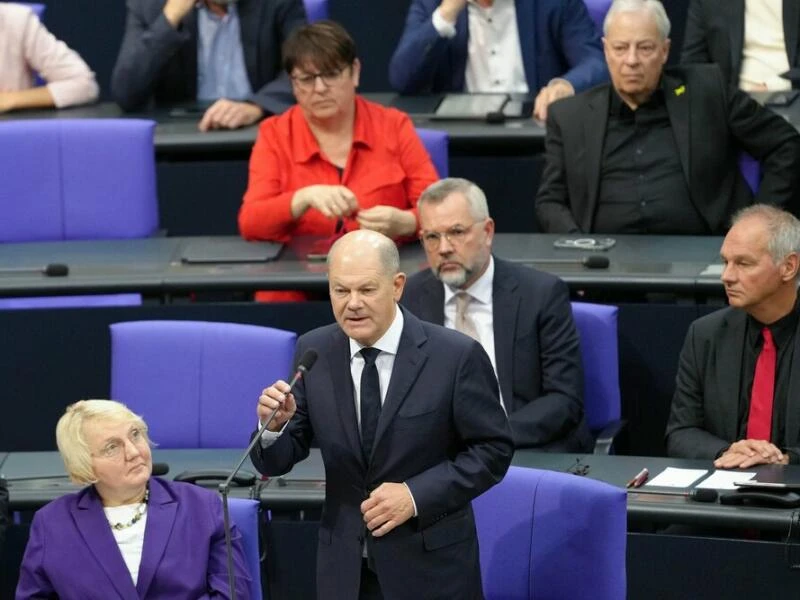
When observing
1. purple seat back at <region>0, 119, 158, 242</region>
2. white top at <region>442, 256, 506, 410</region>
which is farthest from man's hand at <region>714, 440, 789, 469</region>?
purple seat back at <region>0, 119, 158, 242</region>

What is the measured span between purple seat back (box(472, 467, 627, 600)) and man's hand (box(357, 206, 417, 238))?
1.34 meters

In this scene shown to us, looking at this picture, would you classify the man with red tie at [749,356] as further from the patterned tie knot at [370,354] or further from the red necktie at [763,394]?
the patterned tie knot at [370,354]

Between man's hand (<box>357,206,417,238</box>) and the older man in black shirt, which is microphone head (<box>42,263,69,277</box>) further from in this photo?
the older man in black shirt

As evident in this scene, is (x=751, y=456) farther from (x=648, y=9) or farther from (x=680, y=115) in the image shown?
(x=648, y=9)

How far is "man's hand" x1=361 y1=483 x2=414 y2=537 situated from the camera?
2.80m

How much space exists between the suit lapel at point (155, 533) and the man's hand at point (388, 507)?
58 cm

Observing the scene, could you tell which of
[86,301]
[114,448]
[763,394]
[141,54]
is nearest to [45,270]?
[86,301]

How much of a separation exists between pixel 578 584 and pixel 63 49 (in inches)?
127

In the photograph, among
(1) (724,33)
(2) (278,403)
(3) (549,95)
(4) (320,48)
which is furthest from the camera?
(1) (724,33)

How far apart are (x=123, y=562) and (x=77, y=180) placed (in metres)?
2.07

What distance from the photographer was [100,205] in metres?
5.06

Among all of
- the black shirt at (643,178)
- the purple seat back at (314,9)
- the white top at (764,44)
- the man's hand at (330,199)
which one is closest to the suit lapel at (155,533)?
the man's hand at (330,199)

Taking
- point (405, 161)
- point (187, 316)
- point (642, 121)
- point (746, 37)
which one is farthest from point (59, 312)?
point (746, 37)

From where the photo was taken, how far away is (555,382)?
4.03 meters
